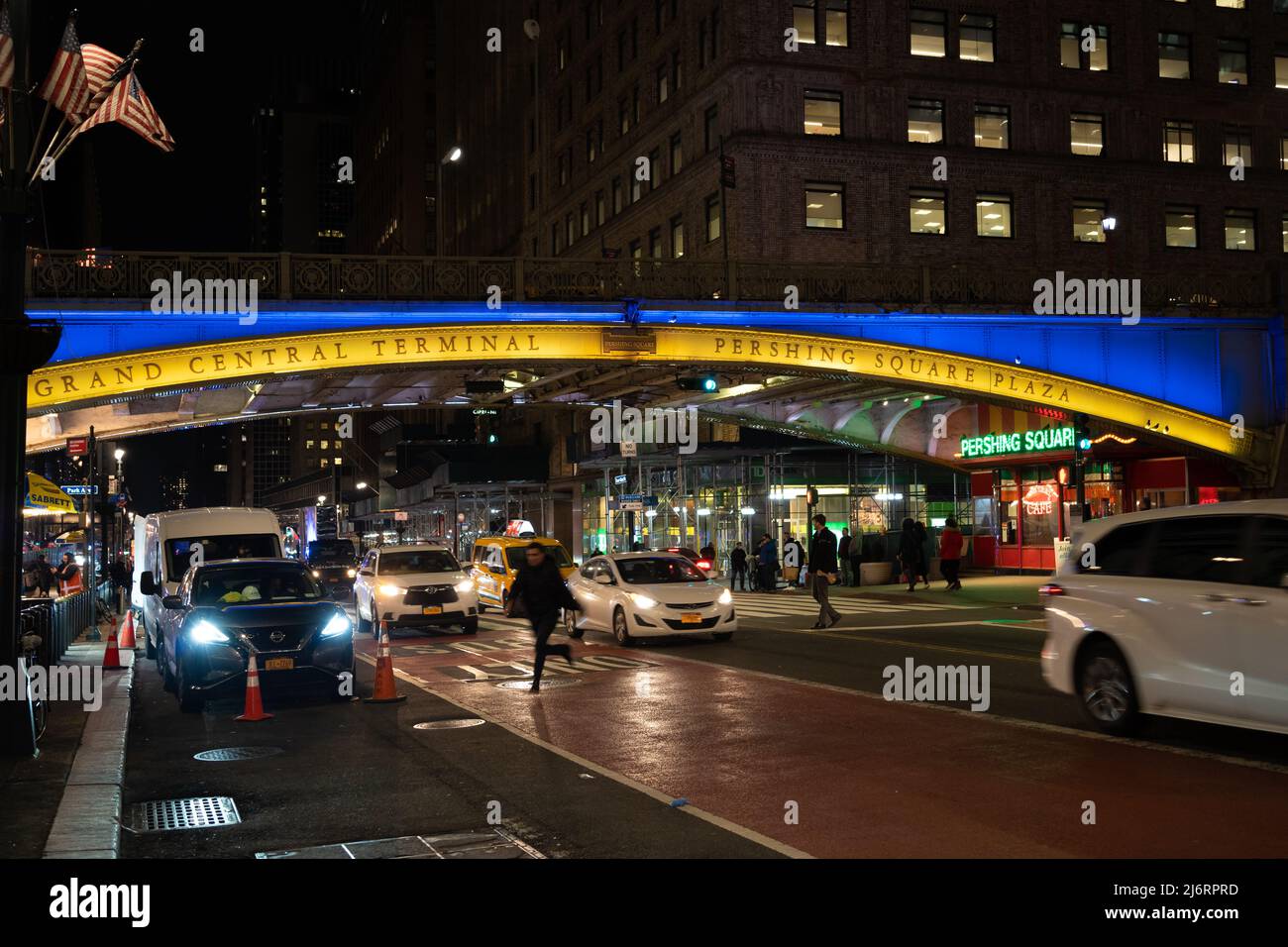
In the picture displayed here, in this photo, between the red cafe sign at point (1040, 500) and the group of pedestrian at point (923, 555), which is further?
the red cafe sign at point (1040, 500)

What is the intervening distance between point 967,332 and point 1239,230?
24385 millimetres

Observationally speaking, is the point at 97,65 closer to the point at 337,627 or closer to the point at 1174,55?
the point at 337,627

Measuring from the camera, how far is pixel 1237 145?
51.7m

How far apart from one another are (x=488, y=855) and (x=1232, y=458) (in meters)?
32.8

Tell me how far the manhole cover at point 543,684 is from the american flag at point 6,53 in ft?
27.6

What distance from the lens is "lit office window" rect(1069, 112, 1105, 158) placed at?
4966cm

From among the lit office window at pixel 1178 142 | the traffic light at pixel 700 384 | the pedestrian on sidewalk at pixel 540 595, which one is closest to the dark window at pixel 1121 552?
the pedestrian on sidewalk at pixel 540 595

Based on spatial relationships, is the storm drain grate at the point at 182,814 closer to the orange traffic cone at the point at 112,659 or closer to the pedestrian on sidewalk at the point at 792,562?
the orange traffic cone at the point at 112,659

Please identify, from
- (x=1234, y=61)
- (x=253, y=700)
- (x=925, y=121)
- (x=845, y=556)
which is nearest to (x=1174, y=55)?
(x=1234, y=61)

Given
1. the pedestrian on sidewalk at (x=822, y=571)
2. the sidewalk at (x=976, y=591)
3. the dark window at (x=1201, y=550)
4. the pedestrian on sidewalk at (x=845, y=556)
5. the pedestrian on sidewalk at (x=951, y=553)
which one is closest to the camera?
the dark window at (x=1201, y=550)

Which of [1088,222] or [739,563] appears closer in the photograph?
[739,563]

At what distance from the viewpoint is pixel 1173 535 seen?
10453 mm

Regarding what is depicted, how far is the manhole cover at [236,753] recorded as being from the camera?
11227 mm
